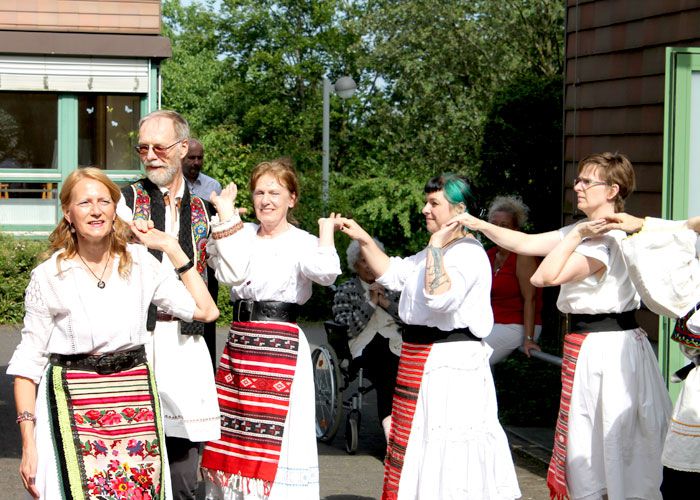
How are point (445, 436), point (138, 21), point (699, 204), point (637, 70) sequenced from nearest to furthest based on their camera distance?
1. point (445, 436)
2. point (699, 204)
3. point (637, 70)
4. point (138, 21)

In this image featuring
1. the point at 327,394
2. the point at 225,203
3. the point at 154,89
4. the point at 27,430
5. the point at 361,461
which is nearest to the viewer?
the point at 27,430

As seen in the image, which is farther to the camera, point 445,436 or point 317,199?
point 317,199

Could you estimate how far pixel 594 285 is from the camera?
17.4 ft

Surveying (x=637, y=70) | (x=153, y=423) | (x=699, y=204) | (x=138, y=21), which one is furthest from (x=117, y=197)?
(x=138, y=21)

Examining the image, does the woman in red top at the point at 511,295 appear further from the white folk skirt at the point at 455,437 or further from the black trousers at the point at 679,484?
the black trousers at the point at 679,484

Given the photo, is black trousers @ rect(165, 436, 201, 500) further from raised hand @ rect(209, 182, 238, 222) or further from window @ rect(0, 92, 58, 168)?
window @ rect(0, 92, 58, 168)

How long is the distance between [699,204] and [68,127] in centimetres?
1294

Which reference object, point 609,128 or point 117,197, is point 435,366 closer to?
point 117,197

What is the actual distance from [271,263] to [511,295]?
290cm

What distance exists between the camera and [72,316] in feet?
13.3

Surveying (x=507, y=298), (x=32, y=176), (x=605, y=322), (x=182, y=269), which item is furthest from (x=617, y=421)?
(x=32, y=176)

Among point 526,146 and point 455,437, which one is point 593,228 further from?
point 526,146

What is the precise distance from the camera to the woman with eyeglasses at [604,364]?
205 inches

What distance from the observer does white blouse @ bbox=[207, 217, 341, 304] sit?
5.18m
